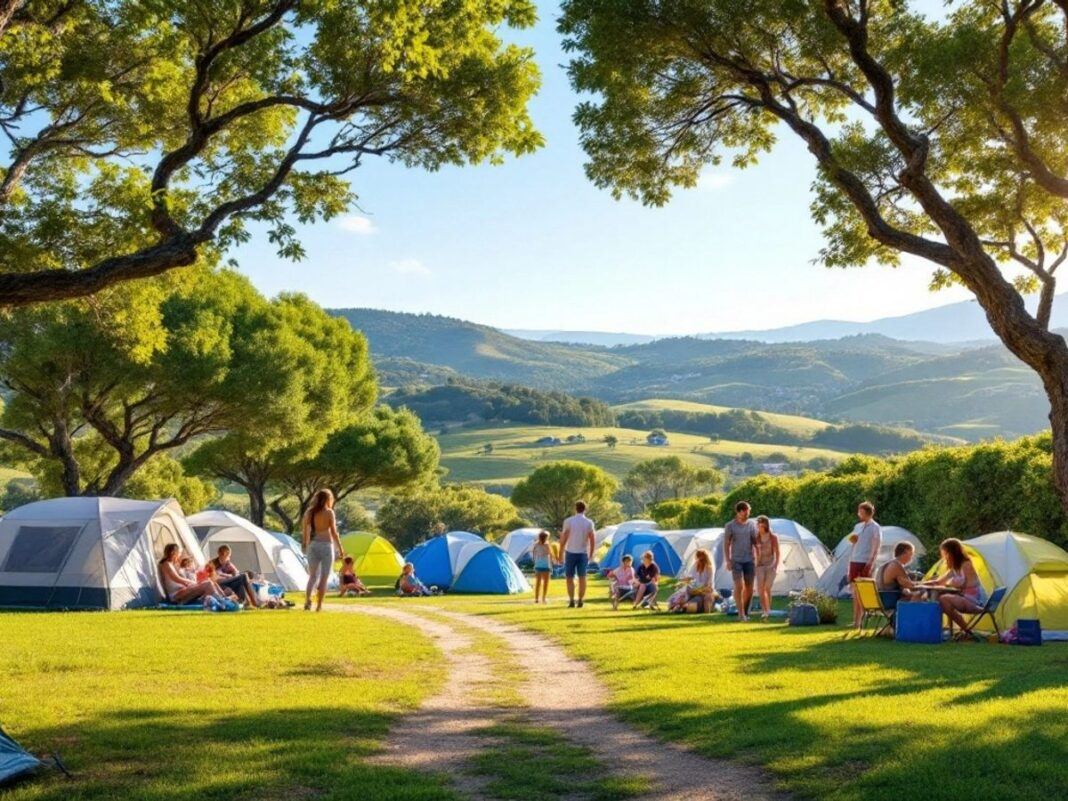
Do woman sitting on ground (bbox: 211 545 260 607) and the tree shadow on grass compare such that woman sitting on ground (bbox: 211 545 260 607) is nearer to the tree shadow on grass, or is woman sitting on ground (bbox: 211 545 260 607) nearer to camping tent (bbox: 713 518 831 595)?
camping tent (bbox: 713 518 831 595)

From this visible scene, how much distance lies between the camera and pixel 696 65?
12711 mm

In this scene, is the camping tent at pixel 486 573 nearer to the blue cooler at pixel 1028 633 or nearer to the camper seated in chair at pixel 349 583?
the camper seated in chair at pixel 349 583

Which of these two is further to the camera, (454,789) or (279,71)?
(279,71)

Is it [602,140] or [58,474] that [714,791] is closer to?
[602,140]

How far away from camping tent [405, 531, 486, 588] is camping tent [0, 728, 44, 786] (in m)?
24.7

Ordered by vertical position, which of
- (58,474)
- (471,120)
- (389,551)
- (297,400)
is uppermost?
(471,120)

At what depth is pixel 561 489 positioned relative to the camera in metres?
75.7

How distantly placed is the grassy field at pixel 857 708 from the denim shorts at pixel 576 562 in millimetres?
5189

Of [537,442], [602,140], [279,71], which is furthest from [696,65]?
[537,442]

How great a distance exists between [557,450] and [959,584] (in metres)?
136

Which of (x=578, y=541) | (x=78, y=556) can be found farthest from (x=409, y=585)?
(x=78, y=556)

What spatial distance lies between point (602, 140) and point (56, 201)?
7.95 meters

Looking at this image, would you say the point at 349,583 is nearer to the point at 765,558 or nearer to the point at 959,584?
the point at 765,558

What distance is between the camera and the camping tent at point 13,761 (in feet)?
17.3
